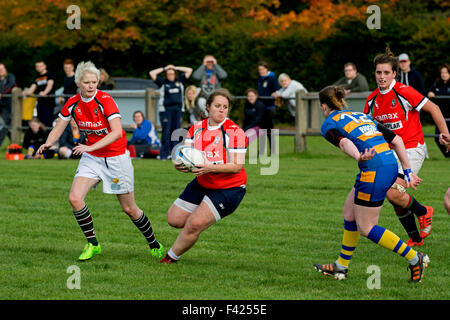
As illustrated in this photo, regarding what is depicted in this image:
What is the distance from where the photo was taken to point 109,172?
816 centimetres

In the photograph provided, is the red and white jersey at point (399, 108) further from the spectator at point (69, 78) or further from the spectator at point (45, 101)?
the spectator at point (45, 101)

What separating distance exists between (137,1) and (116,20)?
1.15 meters

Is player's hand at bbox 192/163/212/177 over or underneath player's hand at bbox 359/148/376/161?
underneath

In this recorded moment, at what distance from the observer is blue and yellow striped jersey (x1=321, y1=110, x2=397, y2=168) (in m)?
6.80

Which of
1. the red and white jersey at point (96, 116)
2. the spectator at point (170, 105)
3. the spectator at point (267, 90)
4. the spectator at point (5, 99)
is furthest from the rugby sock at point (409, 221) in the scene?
the spectator at point (5, 99)

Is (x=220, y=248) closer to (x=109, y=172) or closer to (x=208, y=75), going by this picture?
(x=109, y=172)

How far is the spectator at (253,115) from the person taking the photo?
17.9m

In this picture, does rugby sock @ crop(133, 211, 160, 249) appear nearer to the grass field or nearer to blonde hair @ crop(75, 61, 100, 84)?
the grass field

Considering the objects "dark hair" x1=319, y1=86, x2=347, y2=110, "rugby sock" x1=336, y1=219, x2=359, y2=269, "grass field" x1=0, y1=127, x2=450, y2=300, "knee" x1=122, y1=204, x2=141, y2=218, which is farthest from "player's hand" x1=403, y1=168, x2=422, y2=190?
"knee" x1=122, y1=204, x2=141, y2=218

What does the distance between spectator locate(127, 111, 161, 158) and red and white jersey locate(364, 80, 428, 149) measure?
32.8ft

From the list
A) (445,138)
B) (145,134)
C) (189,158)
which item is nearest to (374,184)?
(189,158)

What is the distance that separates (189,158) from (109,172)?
1205 mm

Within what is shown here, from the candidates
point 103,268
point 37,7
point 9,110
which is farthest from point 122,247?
point 37,7
